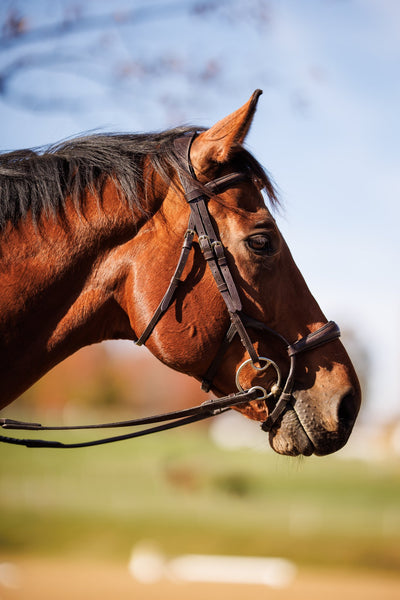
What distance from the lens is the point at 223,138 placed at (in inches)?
126

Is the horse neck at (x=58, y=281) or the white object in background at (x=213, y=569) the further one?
the white object in background at (x=213, y=569)

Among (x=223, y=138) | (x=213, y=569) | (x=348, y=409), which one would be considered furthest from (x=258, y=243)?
(x=213, y=569)

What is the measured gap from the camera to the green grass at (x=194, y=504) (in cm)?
1548

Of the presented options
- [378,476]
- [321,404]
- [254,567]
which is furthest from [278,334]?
[378,476]

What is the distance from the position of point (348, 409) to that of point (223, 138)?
170 cm

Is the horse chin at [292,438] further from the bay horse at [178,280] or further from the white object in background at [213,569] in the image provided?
the white object in background at [213,569]

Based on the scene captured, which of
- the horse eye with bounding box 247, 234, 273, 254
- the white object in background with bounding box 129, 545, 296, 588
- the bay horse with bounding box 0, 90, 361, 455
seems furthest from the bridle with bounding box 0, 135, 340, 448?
the white object in background with bounding box 129, 545, 296, 588

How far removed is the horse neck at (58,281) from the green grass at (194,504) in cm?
1232

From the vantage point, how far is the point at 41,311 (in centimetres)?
308

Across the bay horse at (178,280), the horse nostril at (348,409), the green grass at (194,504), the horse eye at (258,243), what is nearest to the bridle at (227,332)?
the bay horse at (178,280)

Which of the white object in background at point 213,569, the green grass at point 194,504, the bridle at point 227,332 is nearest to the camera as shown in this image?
the bridle at point 227,332

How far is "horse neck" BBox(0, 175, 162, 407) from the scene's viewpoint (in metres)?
3.04

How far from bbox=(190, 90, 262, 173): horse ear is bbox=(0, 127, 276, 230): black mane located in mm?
141

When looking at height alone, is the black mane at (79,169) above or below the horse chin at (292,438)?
above
